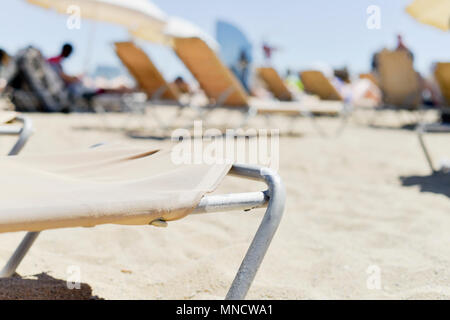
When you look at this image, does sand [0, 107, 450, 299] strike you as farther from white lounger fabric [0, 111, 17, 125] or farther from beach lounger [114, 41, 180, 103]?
beach lounger [114, 41, 180, 103]

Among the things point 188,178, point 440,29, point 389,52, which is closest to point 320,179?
point 440,29

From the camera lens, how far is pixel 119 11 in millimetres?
7145

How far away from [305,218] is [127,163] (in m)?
1.37

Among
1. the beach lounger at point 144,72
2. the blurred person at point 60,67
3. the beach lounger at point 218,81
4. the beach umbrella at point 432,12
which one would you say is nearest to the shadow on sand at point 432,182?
the beach umbrella at point 432,12

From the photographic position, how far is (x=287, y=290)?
1.69 meters

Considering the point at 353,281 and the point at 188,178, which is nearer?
the point at 188,178

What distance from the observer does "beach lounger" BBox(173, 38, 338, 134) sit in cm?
604

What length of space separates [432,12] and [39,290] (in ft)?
12.7

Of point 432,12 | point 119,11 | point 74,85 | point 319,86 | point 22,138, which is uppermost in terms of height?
point 119,11

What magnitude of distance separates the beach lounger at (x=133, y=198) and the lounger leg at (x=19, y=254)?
35 centimetres

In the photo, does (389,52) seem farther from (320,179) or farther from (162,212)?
(162,212)

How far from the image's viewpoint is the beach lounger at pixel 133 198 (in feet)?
3.09

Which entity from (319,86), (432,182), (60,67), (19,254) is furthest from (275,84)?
(19,254)

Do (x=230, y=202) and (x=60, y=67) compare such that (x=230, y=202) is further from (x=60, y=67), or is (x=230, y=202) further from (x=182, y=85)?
(x=182, y=85)
